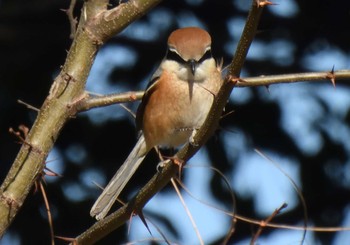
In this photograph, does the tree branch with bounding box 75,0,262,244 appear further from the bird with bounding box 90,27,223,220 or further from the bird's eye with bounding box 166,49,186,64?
the bird's eye with bounding box 166,49,186,64

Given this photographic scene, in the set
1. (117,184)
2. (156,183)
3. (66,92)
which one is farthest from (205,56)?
(156,183)

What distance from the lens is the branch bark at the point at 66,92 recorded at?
2.80 metres

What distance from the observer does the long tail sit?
3465mm

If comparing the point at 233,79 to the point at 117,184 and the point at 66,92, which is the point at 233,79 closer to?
the point at 66,92

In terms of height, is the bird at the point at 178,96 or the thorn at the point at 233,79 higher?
the thorn at the point at 233,79

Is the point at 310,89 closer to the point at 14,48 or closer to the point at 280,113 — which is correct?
the point at 280,113

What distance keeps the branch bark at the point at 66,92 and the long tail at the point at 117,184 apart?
62 cm

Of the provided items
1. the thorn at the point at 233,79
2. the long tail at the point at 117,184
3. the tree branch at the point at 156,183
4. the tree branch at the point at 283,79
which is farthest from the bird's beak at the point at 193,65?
the thorn at the point at 233,79

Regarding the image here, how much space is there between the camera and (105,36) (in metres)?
2.93

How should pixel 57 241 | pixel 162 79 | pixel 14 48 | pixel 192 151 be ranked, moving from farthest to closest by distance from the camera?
1. pixel 14 48
2. pixel 57 241
3. pixel 162 79
4. pixel 192 151

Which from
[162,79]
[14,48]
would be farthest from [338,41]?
[162,79]

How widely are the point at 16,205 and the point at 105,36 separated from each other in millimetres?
595

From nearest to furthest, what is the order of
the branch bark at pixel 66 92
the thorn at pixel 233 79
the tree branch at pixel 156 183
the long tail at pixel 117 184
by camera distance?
1. the thorn at pixel 233 79
2. the tree branch at pixel 156 183
3. the branch bark at pixel 66 92
4. the long tail at pixel 117 184

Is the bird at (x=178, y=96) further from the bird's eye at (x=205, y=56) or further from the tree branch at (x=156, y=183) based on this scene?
the tree branch at (x=156, y=183)
